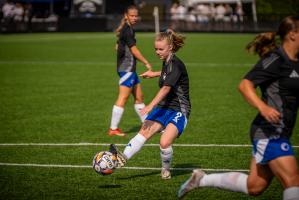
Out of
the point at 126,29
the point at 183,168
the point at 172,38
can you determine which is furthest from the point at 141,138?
the point at 126,29

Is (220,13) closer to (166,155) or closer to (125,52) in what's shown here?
(125,52)

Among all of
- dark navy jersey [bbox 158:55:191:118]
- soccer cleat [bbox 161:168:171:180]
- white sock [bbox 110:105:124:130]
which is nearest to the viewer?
dark navy jersey [bbox 158:55:191:118]

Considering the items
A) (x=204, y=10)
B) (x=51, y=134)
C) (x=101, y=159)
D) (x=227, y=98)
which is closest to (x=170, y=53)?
(x=101, y=159)

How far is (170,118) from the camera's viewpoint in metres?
8.69

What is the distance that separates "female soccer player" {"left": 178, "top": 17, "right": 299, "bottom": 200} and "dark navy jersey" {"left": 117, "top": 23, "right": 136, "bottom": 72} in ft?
22.0

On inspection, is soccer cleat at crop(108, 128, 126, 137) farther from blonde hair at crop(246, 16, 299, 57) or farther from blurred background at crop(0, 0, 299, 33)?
blurred background at crop(0, 0, 299, 33)

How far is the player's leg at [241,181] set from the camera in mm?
6418

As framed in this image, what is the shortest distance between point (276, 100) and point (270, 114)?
0.39 m

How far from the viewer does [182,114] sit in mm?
8758

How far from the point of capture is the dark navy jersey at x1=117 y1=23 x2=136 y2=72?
42.5 feet

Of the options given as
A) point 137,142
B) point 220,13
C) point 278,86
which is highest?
point 278,86

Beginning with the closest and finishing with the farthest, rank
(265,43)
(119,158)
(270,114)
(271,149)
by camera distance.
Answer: (270,114)
(271,149)
(265,43)
(119,158)

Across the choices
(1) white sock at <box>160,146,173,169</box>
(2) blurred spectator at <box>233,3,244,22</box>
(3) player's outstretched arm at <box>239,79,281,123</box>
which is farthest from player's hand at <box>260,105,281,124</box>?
(2) blurred spectator at <box>233,3,244,22</box>

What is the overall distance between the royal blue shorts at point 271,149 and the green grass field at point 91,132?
177cm
